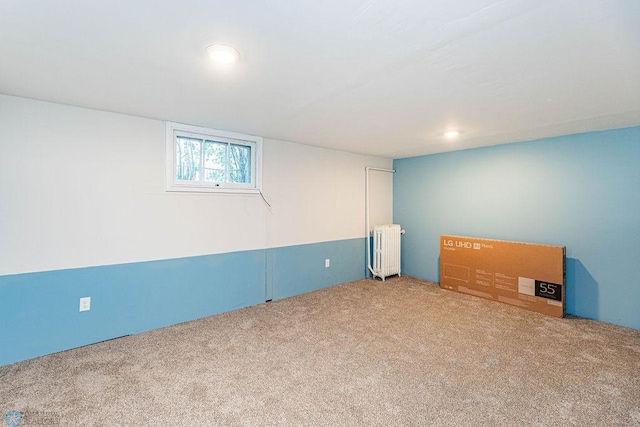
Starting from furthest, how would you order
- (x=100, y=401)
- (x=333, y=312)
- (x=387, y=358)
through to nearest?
(x=333, y=312)
(x=387, y=358)
(x=100, y=401)

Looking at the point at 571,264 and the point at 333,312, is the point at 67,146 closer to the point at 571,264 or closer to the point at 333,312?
the point at 333,312

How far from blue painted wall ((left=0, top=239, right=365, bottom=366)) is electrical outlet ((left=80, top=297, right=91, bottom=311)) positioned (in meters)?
0.03

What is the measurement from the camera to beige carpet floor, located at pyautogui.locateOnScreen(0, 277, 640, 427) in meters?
1.75

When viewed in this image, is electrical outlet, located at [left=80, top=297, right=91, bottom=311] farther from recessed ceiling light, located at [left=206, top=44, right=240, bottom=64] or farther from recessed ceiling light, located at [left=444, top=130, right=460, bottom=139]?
recessed ceiling light, located at [left=444, top=130, right=460, bottom=139]

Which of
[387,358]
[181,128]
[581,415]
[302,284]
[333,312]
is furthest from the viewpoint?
[302,284]

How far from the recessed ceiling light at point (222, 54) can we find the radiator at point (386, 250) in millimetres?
3524

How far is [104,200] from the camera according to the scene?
2.69 m

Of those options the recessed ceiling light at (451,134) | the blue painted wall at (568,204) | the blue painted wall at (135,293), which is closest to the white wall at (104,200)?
the blue painted wall at (135,293)

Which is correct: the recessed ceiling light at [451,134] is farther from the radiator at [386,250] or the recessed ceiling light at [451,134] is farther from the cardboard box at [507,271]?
the radiator at [386,250]

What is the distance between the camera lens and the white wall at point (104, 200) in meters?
2.35

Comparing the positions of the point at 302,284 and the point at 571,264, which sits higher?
the point at 571,264

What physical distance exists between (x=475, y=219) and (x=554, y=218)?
91 centimetres

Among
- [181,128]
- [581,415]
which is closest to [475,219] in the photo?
[581,415]

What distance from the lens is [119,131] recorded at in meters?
2.76
